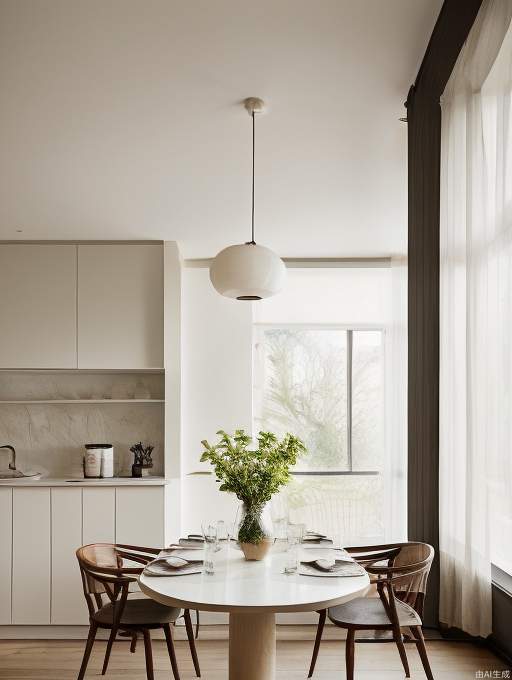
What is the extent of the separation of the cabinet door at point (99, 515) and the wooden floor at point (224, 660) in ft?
2.23

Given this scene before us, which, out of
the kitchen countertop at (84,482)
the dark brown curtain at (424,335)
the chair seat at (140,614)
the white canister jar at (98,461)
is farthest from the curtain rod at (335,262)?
the chair seat at (140,614)

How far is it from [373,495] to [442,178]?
14.5ft

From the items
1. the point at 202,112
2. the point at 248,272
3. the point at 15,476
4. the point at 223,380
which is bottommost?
the point at 15,476

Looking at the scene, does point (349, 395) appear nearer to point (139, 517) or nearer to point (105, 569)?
point (139, 517)

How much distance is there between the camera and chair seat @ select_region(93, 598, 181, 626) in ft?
10.0

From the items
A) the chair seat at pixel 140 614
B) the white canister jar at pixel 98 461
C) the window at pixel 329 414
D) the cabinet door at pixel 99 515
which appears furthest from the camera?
the window at pixel 329 414

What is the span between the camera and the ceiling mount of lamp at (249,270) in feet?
9.33

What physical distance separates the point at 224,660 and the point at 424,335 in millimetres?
2329

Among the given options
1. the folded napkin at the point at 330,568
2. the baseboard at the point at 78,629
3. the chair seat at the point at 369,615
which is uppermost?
the folded napkin at the point at 330,568

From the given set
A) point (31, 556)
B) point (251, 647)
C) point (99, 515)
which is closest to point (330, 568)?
point (251, 647)

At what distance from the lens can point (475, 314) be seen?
265cm

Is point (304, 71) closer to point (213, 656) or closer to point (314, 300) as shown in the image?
point (213, 656)

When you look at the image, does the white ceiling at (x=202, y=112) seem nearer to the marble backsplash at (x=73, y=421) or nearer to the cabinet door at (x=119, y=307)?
the cabinet door at (x=119, y=307)

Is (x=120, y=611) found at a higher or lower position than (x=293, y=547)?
lower
